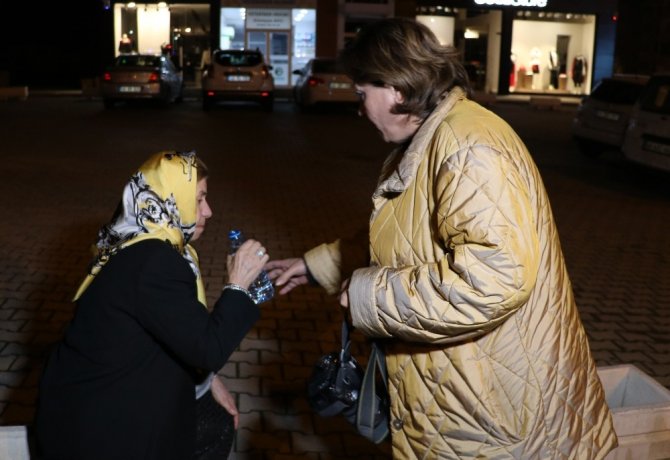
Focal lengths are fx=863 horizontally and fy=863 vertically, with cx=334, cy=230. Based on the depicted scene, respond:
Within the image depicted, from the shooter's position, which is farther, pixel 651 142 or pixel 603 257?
pixel 651 142

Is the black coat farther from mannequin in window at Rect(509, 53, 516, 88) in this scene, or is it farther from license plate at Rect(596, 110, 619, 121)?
mannequin in window at Rect(509, 53, 516, 88)

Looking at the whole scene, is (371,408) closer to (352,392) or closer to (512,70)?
(352,392)

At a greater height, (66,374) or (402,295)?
(402,295)

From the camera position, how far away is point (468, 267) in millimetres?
2086

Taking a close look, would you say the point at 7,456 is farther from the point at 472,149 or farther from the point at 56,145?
the point at 56,145

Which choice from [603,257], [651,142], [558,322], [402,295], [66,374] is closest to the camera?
[402,295]

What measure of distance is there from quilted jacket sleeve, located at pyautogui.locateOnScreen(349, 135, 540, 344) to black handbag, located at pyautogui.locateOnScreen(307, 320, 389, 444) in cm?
41

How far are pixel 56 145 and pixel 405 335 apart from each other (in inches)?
587

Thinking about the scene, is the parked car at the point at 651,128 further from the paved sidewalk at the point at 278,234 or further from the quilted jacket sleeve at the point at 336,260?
the quilted jacket sleeve at the point at 336,260

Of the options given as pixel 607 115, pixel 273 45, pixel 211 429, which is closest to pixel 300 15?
pixel 273 45

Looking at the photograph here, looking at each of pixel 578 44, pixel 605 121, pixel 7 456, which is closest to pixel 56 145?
pixel 605 121

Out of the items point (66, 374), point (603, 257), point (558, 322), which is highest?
point (558, 322)

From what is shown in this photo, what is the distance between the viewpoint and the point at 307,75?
25.2 metres

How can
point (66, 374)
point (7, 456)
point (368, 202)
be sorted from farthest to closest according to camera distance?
point (368, 202) < point (7, 456) < point (66, 374)
